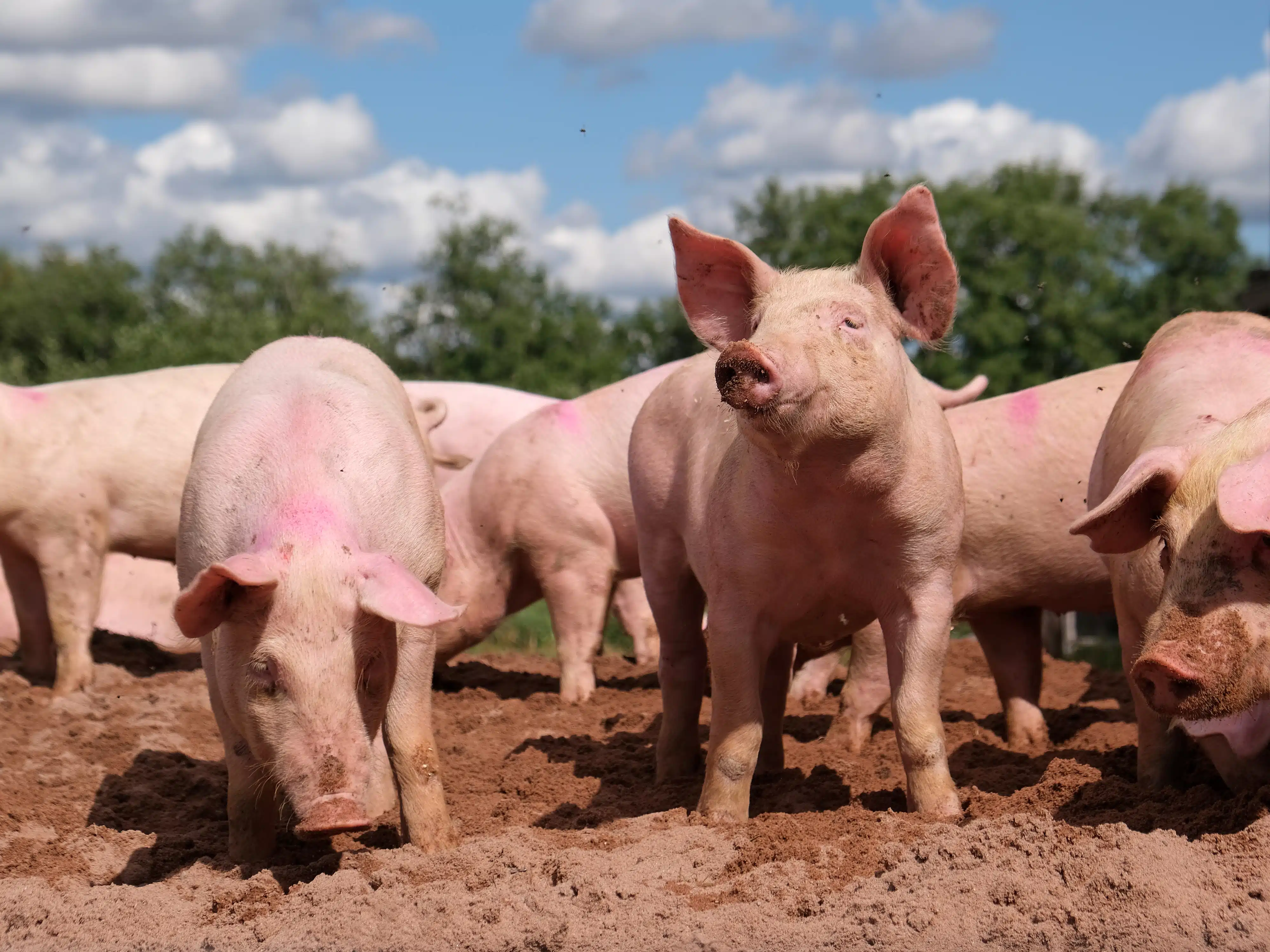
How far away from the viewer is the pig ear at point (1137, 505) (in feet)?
14.2

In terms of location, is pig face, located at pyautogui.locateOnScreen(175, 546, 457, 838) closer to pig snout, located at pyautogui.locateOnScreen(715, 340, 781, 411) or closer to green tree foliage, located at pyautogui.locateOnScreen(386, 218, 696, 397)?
pig snout, located at pyautogui.locateOnScreen(715, 340, 781, 411)

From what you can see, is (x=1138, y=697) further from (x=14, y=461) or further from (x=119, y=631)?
(x=119, y=631)

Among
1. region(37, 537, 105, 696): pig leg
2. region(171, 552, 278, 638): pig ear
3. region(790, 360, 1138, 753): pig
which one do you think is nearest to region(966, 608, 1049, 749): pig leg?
region(790, 360, 1138, 753): pig

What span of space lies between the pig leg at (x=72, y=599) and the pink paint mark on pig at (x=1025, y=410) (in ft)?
17.7

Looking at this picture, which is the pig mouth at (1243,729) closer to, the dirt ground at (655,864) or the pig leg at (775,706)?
the dirt ground at (655,864)

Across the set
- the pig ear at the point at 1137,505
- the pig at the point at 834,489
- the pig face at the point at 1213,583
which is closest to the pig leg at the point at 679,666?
the pig at the point at 834,489

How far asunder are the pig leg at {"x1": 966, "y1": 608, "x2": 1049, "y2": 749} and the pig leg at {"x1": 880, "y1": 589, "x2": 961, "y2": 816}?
7.43ft

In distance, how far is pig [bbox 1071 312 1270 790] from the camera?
396 cm

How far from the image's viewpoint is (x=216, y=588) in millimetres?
4438

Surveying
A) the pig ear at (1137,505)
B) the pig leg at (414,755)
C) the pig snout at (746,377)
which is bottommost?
the pig leg at (414,755)

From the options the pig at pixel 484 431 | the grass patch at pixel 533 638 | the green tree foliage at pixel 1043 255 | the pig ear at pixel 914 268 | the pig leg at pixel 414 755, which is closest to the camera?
the pig ear at pixel 914 268

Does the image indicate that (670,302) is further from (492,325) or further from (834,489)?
(834,489)

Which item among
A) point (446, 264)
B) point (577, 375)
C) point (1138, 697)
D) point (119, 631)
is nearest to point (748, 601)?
point (1138, 697)

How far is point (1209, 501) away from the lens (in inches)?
164
